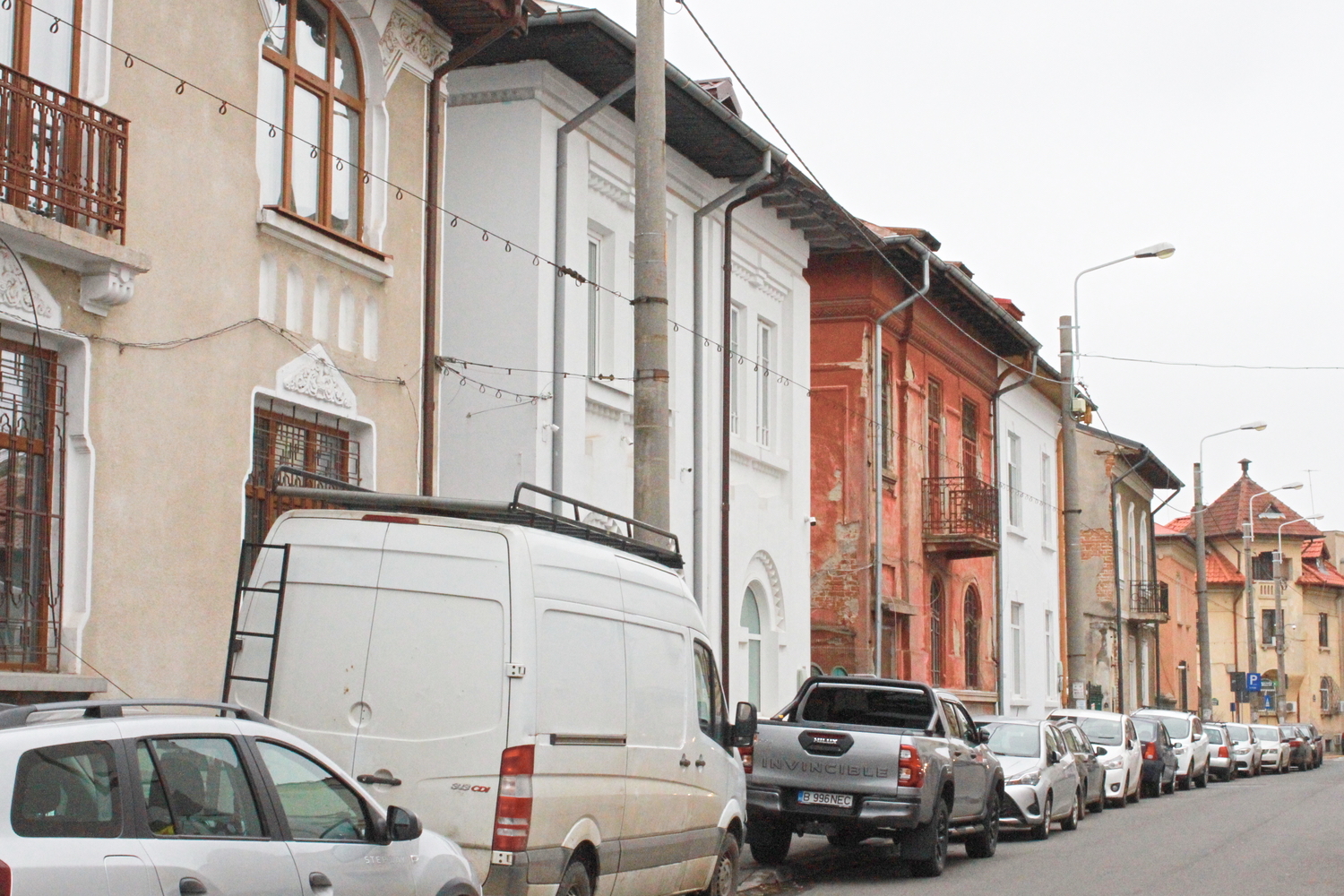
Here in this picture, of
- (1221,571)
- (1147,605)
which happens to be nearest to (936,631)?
(1147,605)

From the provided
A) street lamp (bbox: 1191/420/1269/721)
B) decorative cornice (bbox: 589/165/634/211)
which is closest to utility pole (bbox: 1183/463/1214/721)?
street lamp (bbox: 1191/420/1269/721)

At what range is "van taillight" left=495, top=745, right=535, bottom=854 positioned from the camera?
8656 millimetres

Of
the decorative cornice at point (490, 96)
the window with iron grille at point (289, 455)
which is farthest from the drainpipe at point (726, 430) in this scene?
the window with iron grille at point (289, 455)

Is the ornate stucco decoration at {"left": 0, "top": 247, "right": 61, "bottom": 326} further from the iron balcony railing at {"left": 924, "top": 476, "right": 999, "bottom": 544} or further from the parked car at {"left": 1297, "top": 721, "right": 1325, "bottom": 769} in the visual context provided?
the parked car at {"left": 1297, "top": 721, "right": 1325, "bottom": 769}

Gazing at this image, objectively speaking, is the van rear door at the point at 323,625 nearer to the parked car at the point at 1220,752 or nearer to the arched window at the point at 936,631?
the arched window at the point at 936,631

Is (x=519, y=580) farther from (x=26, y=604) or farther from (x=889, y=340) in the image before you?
(x=889, y=340)

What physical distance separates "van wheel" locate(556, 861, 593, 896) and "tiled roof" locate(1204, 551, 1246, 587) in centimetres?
8023

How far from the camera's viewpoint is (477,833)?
28.4ft

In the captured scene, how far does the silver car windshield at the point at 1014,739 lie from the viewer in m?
20.3

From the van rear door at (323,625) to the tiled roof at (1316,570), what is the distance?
87496 mm

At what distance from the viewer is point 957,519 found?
31.8m

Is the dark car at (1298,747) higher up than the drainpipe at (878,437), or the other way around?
the drainpipe at (878,437)

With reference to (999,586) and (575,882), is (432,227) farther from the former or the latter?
(999,586)

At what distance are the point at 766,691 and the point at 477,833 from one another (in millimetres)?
15221
